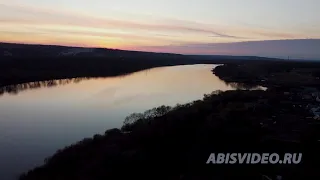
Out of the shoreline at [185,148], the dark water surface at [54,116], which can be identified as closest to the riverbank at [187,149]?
the shoreline at [185,148]

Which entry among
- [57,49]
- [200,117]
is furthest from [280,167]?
[57,49]

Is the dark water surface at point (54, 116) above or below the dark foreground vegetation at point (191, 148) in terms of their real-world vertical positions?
below

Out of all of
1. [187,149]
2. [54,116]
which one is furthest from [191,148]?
[54,116]

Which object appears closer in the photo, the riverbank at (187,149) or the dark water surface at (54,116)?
the riverbank at (187,149)

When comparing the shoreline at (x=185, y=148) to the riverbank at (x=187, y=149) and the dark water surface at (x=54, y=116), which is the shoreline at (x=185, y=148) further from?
the dark water surface at (x=54, y=116)

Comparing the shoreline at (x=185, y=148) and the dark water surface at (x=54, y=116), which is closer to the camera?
the shoreline at (x=185, y=148)

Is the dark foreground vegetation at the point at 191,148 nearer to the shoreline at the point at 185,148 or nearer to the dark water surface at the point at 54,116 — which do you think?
the shoreline at the point at 185,148

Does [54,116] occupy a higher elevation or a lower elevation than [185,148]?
lower

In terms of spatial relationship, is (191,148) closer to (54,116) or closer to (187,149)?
(187,149)

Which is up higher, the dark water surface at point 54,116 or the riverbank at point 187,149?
the riverbank at point 187,149

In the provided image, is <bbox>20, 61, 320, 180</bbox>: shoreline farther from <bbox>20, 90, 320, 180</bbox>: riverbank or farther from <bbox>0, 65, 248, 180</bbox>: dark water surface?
<bbox>0, 65, 248, 180</bbox>: dark water surface
